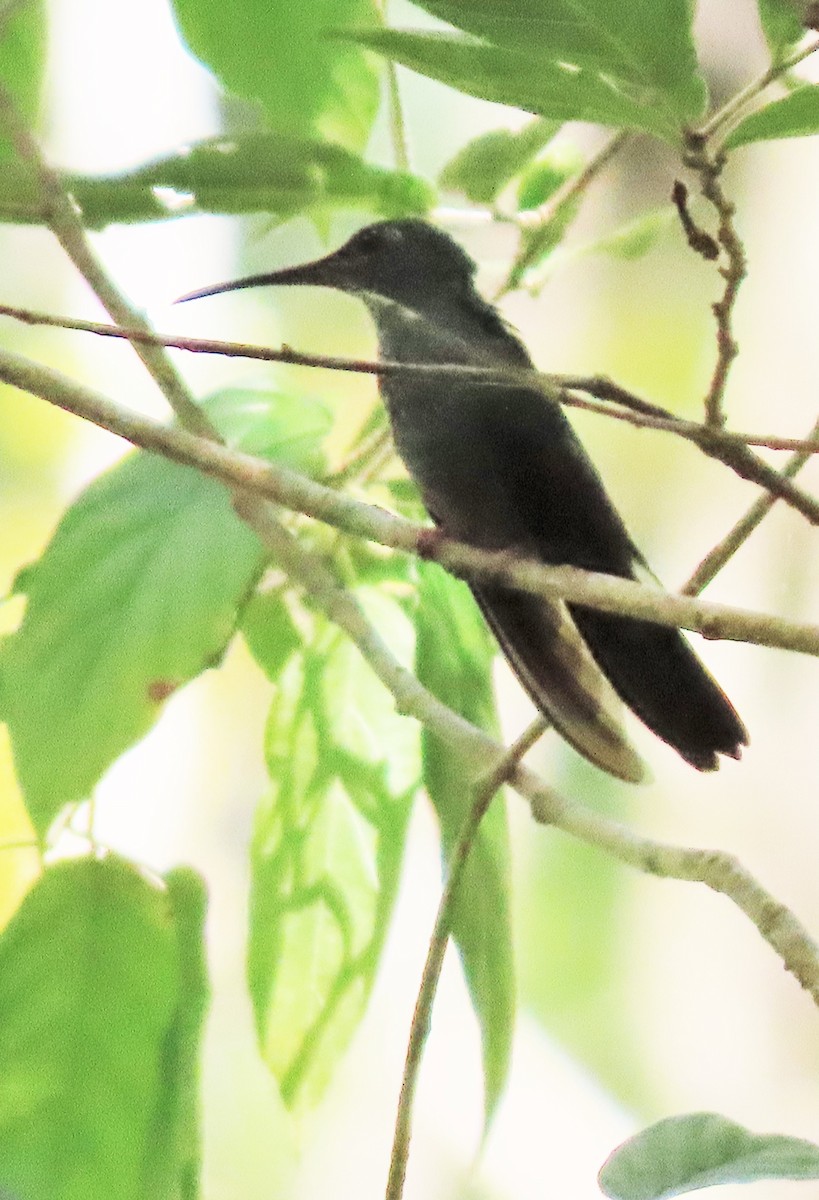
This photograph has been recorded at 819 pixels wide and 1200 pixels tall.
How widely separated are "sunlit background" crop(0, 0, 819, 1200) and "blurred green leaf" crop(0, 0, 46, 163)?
0.32m

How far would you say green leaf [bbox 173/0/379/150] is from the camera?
755mm

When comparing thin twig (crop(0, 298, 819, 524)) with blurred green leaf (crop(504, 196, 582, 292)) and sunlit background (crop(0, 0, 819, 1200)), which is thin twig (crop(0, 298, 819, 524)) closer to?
blurred green leaf (crop(504, 196, 582, 292))

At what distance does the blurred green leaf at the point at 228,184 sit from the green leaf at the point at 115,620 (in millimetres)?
162

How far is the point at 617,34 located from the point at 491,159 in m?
0.37

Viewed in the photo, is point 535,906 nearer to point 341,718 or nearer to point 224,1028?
point 224,1028

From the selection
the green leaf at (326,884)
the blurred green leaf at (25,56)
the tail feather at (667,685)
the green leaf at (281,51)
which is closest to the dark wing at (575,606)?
the tail feather at (667,685)

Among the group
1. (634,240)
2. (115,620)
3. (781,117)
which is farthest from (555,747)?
(781,117)

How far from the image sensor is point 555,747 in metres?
1.39

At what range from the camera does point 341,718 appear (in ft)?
2.67

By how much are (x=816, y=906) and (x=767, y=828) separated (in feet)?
0.34

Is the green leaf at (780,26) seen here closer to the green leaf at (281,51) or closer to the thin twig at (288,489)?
the thin twig at (288,489)

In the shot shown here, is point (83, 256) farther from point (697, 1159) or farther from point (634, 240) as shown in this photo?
point (697, 1159)

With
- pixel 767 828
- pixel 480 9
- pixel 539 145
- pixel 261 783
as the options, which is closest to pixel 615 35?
pixel 480 9

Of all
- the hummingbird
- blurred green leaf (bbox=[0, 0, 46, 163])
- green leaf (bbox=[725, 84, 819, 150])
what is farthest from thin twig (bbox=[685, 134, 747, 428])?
blurred green leaf (bbox=[0, 0, 46, 163])
